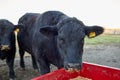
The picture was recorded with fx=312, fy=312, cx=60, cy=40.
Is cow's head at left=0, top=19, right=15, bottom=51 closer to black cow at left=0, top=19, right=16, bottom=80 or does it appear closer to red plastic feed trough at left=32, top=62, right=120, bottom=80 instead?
black cow at left=0, top=19, right=16, bottom=80

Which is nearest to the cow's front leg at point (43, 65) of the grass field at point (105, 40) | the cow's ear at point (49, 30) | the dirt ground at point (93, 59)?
the cow's ear at point (49, 30)

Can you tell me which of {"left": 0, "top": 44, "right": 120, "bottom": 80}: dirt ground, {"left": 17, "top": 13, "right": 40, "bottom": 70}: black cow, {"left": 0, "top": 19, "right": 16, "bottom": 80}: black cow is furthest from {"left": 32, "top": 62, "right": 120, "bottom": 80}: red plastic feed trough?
{"left": 0, "top": 44, "right": 120, "bottom": 80}: dirt ground

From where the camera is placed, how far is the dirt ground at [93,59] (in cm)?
830

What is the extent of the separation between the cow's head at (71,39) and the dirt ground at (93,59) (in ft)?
10.1

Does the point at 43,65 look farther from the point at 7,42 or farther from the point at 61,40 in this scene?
the point at 7,42

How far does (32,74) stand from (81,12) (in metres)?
10.9

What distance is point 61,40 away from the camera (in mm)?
5066

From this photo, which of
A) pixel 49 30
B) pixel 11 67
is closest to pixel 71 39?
pixel 49 30

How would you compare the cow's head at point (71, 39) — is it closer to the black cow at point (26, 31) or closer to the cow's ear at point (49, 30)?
the cow's ear at point (49, 30)

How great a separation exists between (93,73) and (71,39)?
1.15 meters

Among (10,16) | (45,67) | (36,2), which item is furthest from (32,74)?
(36,2)

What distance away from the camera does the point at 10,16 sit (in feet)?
59.6

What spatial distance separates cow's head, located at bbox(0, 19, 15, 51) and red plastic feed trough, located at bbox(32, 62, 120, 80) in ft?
7.51

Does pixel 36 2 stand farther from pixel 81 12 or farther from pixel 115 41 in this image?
pixel 115 41
